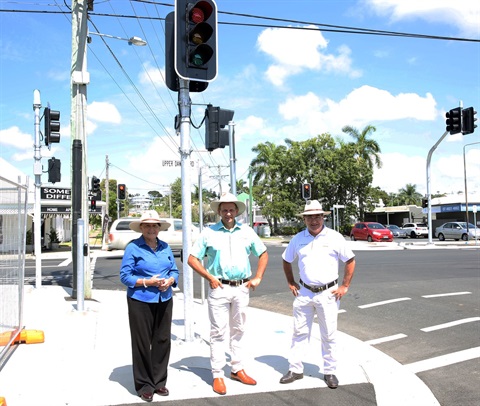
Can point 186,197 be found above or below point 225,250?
above

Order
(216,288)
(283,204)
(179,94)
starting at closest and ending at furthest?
1. (216,288)
2. (179,94)
3. (283,204)

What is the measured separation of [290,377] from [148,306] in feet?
5.25

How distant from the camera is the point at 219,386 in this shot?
4672mm

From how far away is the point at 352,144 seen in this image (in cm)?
5016

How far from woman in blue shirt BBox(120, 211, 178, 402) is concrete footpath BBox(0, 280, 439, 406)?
22cm

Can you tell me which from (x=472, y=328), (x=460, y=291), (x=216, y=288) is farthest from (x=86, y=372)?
(x=460, y=291)

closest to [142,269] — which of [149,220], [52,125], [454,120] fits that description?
[149,220]

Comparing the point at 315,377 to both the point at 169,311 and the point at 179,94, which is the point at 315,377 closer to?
the point at 169,311

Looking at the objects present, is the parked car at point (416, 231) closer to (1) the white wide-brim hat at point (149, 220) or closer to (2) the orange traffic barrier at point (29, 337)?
(2) the orange traffic barrier at point (29, 337)

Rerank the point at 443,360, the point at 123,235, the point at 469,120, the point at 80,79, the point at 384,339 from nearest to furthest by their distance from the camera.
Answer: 1. the point at 443,360
2. the point at 384,339
3. the point at 80,79
4. the point at 469,120
5. the point at 123,235

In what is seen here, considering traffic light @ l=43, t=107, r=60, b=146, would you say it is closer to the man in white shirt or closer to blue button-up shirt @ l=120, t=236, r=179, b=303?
blue button-up shirt @ l=120, t=236, r=179, b=303

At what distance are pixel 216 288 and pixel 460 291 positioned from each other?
805 cm

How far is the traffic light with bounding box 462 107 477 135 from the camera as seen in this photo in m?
20.0

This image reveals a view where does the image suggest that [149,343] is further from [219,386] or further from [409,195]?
[409,195]
